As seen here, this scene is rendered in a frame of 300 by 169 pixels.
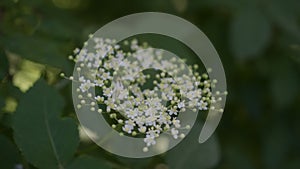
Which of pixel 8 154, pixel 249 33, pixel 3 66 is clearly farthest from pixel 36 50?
pixel 249 33

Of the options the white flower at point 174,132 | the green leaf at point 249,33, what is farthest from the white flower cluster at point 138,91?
the green leaf at point 249,33

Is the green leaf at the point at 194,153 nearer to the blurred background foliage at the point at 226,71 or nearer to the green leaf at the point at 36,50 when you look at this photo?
the blurred background foliage at the point at 226,71

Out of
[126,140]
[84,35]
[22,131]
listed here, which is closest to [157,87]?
[126,140]

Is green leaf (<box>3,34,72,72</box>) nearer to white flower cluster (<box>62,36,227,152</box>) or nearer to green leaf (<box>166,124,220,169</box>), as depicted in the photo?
white flower cluster (<box>62,36,227,152</box>)

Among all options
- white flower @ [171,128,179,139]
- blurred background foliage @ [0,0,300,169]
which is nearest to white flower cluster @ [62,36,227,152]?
white flower @ [171,128,179,139]

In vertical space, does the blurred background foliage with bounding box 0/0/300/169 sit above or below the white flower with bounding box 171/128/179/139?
above

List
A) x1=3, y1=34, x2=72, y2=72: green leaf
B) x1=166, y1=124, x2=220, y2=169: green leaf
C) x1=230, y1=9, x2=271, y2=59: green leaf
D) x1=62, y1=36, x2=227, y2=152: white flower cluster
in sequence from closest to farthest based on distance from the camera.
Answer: x1=62, y1=36, x2=227, y2=152: white flower cluster < x1=166, y1=124, x2=220, y2=169: green leaf < x1=3, y1=34, x2=72, y2=72: green leaf < x1=230, y1=9, x2=271, y2=59: green leaf

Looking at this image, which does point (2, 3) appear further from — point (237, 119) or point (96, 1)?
point (237, 119)

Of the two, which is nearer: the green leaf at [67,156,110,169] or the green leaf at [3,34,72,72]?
the green leaf at [67,156,110,169]
